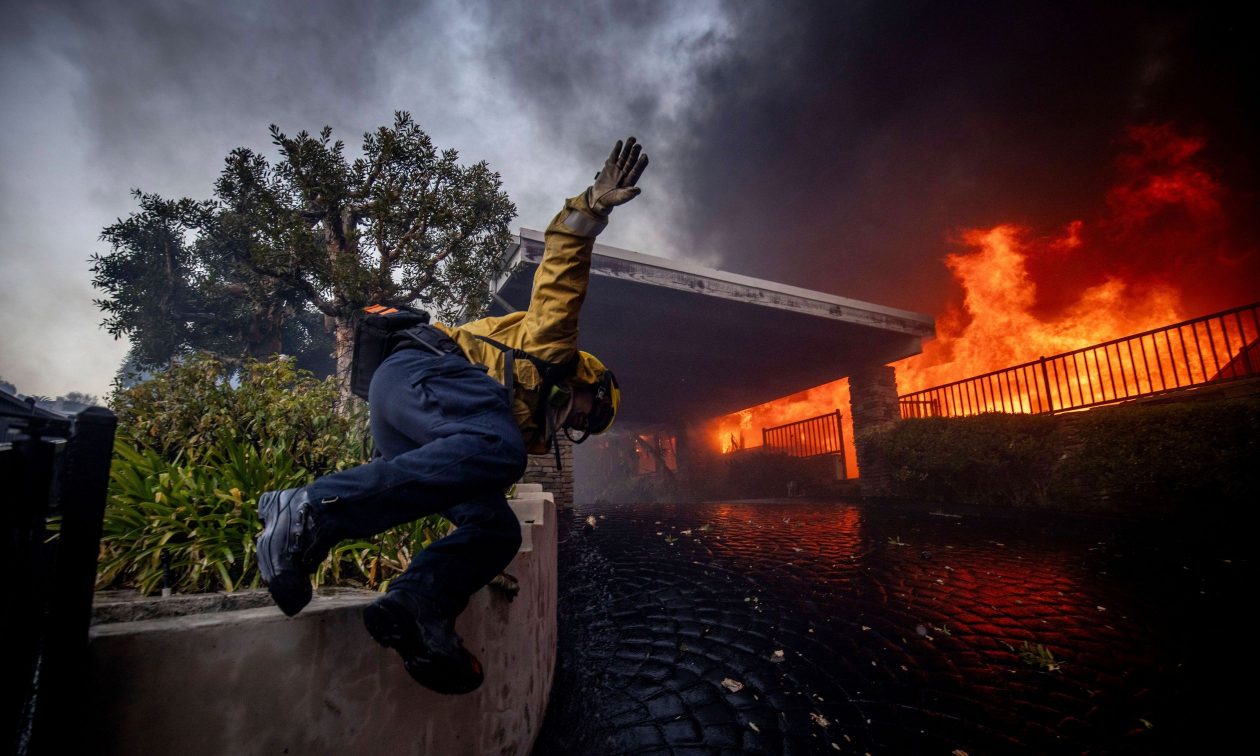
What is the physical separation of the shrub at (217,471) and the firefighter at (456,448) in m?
0.88

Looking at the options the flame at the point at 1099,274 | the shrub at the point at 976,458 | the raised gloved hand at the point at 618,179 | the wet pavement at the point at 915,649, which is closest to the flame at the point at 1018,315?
the flame at the point at 1099,274

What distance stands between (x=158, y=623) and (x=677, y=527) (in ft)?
21.8

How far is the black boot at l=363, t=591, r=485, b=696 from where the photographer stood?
114cm

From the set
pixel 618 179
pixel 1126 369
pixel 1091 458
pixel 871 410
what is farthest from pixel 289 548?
pixel 1126 369

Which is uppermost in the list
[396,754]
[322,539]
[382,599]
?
[322,539]

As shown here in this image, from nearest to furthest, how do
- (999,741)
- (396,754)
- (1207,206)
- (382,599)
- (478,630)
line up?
(382,599)
(396,754)
(478,630)
(999,741)
(1207,206)

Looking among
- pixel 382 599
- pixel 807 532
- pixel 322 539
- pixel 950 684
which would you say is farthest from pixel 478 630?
pixel 807 532

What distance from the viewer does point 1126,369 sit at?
813 centimetres

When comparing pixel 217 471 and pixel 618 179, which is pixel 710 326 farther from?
pixel 217 471

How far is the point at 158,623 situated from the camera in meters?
0.98

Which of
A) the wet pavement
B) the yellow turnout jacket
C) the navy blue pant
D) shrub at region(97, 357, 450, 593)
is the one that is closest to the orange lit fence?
the wet pavement

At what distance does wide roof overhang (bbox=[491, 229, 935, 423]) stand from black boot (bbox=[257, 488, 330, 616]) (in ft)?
18.2

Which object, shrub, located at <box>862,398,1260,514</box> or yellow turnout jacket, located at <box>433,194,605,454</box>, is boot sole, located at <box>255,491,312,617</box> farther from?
shrub, located at <box>862,398,1260,514</box>

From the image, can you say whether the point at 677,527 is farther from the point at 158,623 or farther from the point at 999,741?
the point at 158,623
